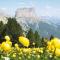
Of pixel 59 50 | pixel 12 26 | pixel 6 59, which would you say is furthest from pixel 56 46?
pixel 12 26

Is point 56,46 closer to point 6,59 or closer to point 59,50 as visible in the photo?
point 59,50

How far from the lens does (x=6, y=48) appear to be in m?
2.40

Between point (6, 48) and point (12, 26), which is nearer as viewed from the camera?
point (6, 48)

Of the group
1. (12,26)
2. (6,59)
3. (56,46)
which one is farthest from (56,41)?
(12,26)

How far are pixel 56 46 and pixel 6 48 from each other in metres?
0.53

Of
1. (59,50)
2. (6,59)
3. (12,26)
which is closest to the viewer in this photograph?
(59,50)

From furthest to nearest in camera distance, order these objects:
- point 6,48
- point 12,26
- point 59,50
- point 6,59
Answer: point 12,26 → point 6,48 → point 6,59 → point 59,50

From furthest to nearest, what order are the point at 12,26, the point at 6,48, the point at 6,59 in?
1. the point at 12,26
2. the point at 6,48
3. the point at 6,59

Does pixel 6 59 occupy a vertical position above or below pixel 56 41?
below

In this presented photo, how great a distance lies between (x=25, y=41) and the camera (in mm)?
2535

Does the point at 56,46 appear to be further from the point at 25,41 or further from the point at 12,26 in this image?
the point at 12,26

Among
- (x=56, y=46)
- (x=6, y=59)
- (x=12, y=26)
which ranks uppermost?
(x=56, y=46)

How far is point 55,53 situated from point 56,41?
9cm

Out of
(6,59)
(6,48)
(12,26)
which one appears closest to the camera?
(6,59)
